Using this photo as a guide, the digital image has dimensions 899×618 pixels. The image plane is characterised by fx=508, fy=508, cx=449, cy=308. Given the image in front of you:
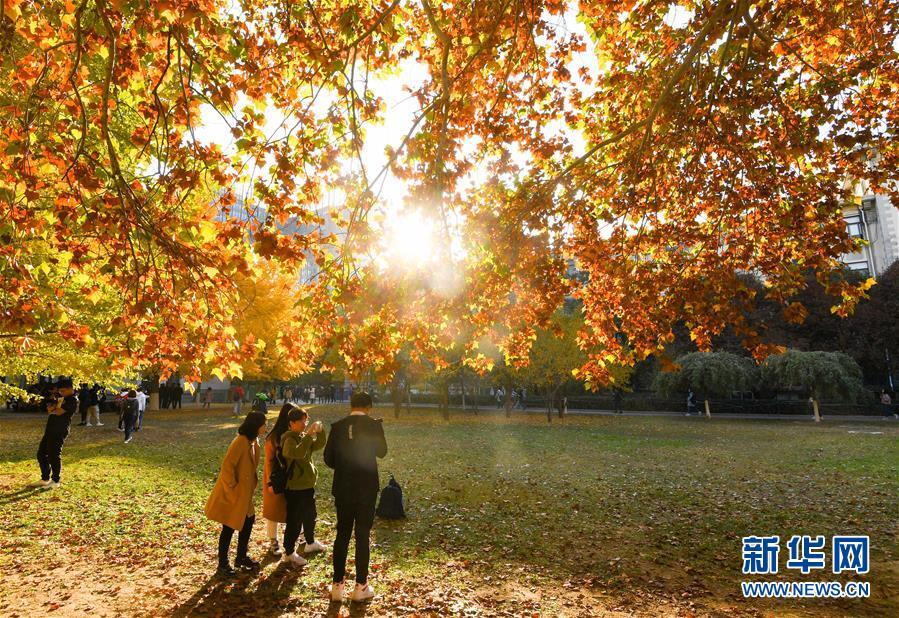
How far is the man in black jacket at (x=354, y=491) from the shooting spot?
529 centimetres

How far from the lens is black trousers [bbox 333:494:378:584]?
5.29 m

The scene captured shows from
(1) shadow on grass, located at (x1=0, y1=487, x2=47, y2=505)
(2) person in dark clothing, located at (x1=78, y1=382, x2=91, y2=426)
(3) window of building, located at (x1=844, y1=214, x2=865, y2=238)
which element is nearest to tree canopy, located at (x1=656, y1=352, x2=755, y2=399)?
(1) shadow on grass, located at (x1=0, y1=487, x2=47, y2=505)

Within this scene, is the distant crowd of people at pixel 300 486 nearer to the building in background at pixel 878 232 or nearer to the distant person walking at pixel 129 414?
the distant person walking at pixel 129 414

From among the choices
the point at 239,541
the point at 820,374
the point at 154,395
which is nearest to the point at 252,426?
the point at 239,541

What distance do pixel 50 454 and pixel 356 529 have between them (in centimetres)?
894

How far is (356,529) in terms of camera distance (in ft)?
17.4

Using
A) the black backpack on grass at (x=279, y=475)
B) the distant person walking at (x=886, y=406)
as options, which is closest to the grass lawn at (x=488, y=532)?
the black backpack on grass at (x=279, y=475)

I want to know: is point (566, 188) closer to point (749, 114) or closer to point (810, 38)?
point (749, 114)

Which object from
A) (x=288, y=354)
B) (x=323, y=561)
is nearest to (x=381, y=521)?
(x=323, y=561)

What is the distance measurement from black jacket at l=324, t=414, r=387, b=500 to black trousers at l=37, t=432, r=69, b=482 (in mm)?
8292

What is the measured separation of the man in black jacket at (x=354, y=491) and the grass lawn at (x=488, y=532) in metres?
0.35

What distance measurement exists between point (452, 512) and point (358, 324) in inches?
165

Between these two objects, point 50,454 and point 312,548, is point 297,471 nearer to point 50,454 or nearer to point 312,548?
point 312,548

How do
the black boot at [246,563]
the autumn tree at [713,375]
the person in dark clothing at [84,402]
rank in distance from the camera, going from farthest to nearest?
the autumn tree at [713,375] → the person in dark clothing at [84,402] → the black boot at [246,563]
